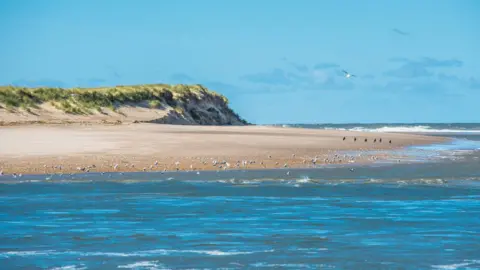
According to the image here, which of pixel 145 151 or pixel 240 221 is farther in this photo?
pixel 145 151

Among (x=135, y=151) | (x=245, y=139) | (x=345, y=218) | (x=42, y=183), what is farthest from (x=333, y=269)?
(x=245, y=139)

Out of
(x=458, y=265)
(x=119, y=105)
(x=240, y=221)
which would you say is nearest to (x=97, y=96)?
(x=119, y=105)

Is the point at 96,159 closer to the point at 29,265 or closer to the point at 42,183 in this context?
the point at 42,183

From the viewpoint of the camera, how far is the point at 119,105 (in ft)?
239

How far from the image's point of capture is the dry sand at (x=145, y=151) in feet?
97.6

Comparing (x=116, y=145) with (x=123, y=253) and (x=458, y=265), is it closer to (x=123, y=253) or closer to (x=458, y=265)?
(x=123, y=253)

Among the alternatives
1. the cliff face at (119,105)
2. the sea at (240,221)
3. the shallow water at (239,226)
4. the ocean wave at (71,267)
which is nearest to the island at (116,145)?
the cliff face at (119,105)

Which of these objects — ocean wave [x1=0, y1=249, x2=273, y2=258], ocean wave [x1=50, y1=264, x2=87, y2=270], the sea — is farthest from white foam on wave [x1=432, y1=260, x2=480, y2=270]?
ocean wave [x1=50, y1=264, x2=87, y2=270]

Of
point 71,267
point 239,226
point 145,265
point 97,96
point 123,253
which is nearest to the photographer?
point 71,267

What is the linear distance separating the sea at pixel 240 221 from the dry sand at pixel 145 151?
2.43 m

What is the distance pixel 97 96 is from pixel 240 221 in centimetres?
5604

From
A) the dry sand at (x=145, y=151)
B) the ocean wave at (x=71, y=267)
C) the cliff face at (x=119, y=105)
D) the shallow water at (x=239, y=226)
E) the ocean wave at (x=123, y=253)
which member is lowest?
the ocean wave at (x=71, y=267)

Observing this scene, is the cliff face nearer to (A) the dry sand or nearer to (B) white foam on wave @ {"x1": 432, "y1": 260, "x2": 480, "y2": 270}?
(A) the dry sand

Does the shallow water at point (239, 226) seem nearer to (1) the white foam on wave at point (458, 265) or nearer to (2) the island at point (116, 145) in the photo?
(1) the white foam on wave at point (458, 265)
